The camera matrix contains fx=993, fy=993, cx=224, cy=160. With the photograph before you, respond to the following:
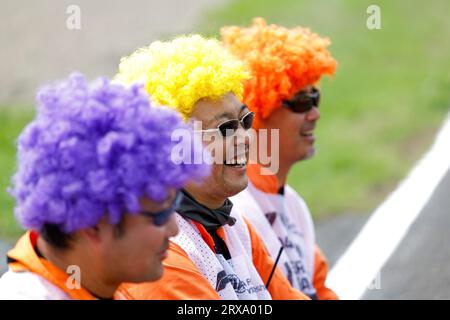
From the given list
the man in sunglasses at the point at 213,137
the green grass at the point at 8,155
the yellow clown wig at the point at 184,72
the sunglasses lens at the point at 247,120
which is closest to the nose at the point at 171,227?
the man in sunglasses at the point at 213,137

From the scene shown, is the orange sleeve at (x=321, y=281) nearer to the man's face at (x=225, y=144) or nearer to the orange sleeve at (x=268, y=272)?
the orange sleeve at (x=268, y=272)

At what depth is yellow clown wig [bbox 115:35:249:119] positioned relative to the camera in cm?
433

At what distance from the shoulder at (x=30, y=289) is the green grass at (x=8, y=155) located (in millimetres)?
5157

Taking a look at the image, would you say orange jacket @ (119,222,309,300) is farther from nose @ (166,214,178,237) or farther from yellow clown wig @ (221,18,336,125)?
yellow clown wig @ (221,18,336,125)

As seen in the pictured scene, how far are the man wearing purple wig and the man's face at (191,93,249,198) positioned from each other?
3.52 feet

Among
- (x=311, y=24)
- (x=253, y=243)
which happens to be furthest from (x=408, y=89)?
(x=253, y=243)

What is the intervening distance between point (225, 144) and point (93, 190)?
4.82 ft

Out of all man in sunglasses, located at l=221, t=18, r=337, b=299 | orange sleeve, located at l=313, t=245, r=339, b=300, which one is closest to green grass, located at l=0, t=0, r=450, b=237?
orange sleeve, located at l=313, t=245, r=339, b=300

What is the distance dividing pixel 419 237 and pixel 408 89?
19.4 ft

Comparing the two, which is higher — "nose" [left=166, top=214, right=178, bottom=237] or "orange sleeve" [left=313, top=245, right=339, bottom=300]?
"nose" [left=166, top=214, right=178, bottom=237]

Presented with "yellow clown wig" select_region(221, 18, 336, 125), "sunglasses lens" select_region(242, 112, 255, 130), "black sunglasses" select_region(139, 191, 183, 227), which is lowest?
"black sunglasses" select_region(139, 191, 183, 227)

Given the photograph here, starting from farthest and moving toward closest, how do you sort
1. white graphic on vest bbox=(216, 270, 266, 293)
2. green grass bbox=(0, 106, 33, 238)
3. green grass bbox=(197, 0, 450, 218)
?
green grass bbox=(197, 0, 450, 218) < green grass bbox=(0, 106, 33, 238) < white graphic on vest bbox=(216, 270, 266, 293)

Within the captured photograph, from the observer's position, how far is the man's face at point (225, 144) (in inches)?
171
